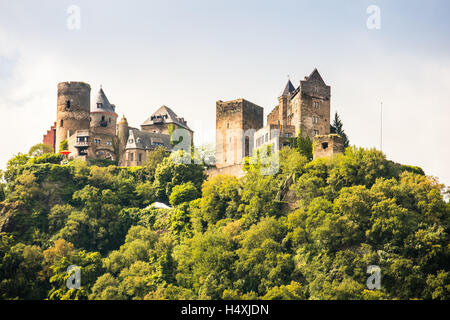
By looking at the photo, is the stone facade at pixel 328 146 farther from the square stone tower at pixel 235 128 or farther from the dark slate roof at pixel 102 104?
the dark slate roof at pixel 102 104

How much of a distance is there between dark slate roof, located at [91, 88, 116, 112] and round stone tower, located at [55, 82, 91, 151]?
6.39 ft

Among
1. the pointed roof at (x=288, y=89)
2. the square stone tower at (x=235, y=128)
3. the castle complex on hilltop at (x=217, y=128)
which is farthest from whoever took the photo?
the square stone tower at (x=235, y=128)

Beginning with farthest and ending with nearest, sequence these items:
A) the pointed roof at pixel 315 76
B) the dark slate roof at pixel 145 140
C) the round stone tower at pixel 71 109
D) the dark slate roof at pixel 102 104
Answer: the dark slate roof at pixel 102 104
the round stone tower at pixel 71 109
the dark slate roof at pixel 145 140
the pointed roof at pixel 315 76

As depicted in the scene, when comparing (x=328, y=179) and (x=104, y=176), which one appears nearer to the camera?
(x=328, y=179)

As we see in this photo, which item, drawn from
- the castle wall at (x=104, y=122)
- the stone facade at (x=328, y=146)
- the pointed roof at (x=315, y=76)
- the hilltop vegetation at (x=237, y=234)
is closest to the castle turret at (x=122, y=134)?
the castle wall at (x=104, y=122)

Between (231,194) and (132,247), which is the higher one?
(231,194)

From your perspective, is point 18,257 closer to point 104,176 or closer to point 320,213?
point 104,176

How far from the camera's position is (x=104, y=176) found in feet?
296

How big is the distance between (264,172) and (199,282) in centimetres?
1500

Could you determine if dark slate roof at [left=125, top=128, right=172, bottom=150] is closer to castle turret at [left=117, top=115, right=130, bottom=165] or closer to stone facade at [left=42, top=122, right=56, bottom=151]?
castle turret at [left=117, top=115, right=130, bottom=165]

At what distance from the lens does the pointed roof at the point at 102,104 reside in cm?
10238

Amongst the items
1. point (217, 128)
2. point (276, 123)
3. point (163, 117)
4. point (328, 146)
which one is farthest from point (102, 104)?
point (328, 146)
